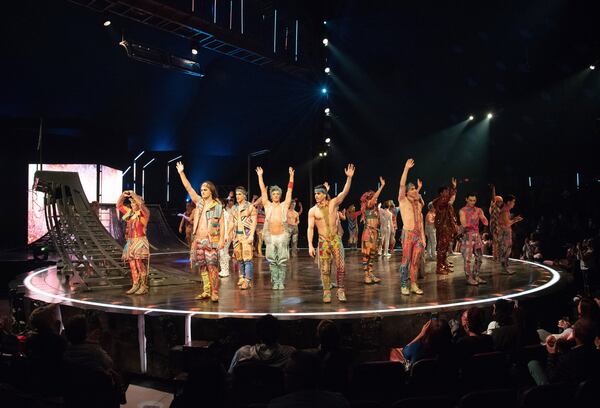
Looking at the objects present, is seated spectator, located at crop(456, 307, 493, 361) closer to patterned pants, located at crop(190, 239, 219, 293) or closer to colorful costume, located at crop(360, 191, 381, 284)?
patterned pants, located at crop(190, 239, 219, 293)

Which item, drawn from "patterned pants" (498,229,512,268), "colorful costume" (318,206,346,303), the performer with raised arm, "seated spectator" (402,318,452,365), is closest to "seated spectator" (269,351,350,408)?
"seated spectator" (402,318,452,365)

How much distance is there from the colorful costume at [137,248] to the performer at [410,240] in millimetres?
4299

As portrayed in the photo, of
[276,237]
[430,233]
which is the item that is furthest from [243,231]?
[430,233]

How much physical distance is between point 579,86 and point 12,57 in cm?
1746

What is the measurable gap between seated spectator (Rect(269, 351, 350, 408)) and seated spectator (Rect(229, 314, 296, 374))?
3.80 feet

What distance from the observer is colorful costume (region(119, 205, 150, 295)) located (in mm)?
8258

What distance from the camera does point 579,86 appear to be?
1471 centimetres

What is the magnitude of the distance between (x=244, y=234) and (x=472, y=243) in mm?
4340

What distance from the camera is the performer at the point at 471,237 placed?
9234 millimetres

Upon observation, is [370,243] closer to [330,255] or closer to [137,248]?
[330,255]

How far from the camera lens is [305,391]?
2.77 m

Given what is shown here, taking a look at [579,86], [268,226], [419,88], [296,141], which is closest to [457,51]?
[419,88]

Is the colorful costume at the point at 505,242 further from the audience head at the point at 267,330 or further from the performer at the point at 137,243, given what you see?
the audience head at the point at 267,330

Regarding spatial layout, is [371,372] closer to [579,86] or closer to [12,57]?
[579,86]
